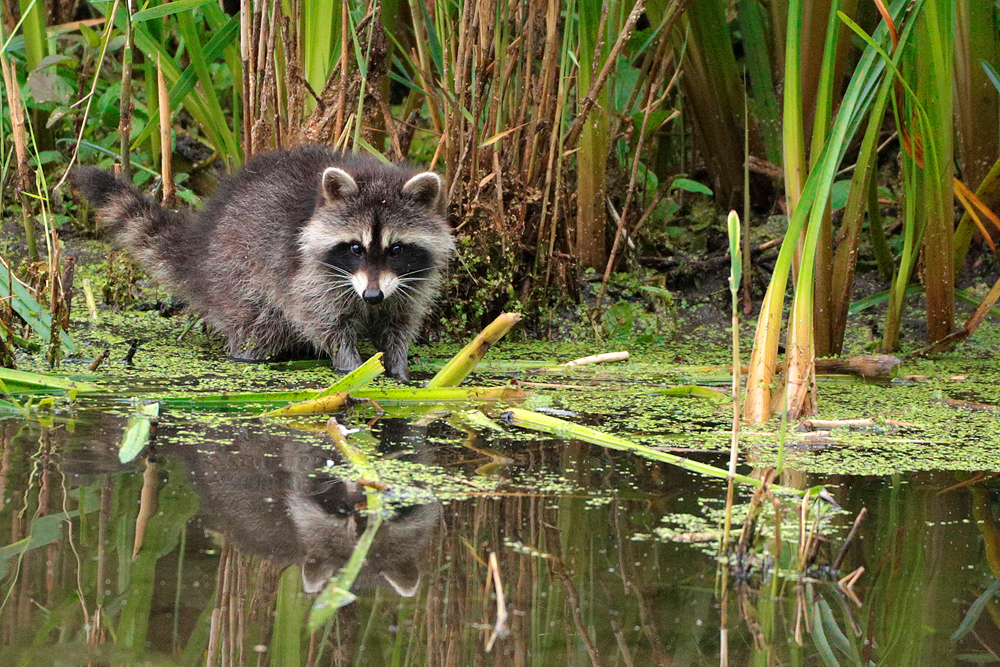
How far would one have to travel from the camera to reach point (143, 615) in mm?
1837

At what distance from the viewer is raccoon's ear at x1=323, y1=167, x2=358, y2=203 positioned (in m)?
4.04

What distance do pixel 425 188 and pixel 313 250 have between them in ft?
1.55

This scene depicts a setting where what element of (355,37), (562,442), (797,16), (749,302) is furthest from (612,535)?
(749,302)

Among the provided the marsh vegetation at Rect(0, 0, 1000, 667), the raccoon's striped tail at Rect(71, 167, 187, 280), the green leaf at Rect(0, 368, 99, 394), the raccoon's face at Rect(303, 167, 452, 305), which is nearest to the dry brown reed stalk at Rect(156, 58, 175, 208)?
the marsh vegetation at Rect(0, 0, 1000, 667)

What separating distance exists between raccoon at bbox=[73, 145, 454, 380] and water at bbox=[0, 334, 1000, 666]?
1080 mm

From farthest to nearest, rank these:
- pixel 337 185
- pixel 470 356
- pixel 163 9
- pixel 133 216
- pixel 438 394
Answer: pixel 133 216
pixel 337 185
pixel 163 9
pixel 470 356
pixel 438 394

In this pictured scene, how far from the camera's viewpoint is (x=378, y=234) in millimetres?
→ 4250

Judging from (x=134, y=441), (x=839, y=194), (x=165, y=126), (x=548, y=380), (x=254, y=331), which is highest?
(x=165, y=126)

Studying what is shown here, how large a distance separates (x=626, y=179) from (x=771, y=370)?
7.00 ft

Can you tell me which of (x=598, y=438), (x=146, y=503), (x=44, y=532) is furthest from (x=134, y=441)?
(x=598, y=438)

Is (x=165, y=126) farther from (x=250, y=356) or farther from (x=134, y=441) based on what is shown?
(x=134, y=441)

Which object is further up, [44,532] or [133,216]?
[133,216]

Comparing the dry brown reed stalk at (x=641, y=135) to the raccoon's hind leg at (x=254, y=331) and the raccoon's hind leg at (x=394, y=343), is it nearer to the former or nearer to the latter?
the raccoon's hind leg at (x=394, y=343)

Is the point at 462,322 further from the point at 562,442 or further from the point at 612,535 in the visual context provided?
the point at 612,535
